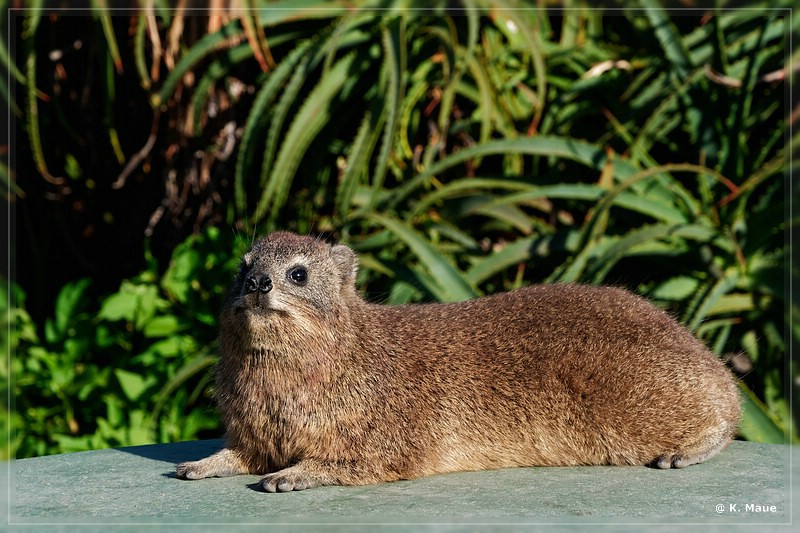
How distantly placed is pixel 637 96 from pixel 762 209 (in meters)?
1.14

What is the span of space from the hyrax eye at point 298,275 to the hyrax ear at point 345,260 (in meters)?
0.27

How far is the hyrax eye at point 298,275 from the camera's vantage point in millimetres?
3930

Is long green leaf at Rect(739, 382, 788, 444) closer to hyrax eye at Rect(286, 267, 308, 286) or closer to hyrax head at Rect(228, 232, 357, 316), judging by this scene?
hyrax head at Rect(228, 232, 357, 316)

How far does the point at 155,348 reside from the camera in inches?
248

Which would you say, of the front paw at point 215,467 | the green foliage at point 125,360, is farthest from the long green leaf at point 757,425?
the green foliage at point 125,360

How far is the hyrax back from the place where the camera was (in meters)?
3.95

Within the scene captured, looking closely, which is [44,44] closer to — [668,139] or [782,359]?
[668,139]

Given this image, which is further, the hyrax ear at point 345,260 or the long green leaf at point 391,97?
the long green leaf at point 391,97

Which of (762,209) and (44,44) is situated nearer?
(762,209)

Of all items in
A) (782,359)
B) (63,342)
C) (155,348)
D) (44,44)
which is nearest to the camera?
(782,359)

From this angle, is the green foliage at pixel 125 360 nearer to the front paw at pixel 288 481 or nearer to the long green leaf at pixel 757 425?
the front paw at pixel 288 481

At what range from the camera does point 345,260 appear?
429 cm

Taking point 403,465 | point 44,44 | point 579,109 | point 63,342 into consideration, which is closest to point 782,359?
point 579,109

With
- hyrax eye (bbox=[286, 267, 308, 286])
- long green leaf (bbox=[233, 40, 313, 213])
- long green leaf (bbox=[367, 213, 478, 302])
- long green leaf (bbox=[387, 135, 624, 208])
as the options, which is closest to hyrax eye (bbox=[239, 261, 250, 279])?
hyrax eye (bbox=[286, 267, 308, 286])
